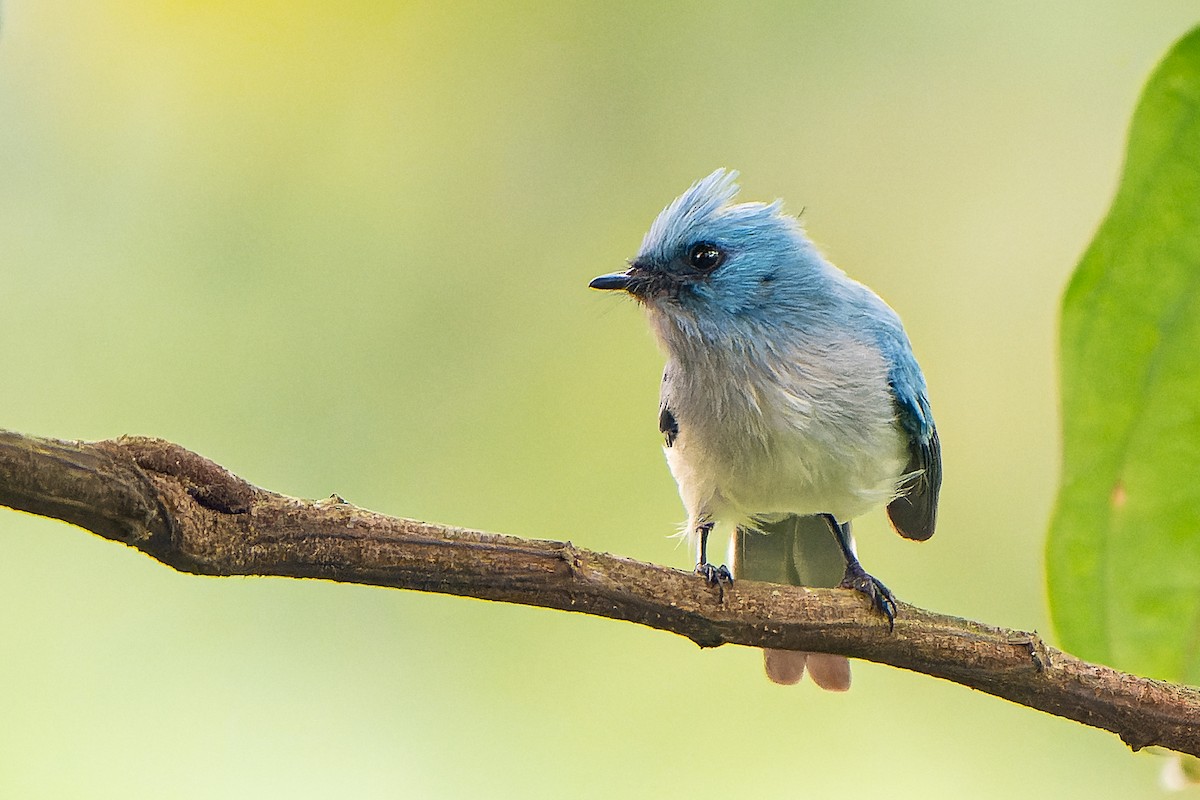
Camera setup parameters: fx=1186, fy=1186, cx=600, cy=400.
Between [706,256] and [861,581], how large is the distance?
91cm

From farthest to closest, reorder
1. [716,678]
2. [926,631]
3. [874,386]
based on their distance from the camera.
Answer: [716,678], [874,386], [926,631]

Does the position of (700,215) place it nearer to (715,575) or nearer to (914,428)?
(914,428)

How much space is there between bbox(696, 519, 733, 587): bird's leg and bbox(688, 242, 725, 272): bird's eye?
27.4 inches

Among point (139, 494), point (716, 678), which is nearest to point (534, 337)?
point (716, 678)

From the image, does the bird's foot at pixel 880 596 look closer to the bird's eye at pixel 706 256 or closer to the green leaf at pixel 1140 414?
the green leaf at pixel 1140 414

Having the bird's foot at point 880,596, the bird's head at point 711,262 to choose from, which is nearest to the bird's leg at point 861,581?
the bird's foot at point 880,596

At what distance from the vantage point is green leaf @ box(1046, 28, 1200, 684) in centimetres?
216

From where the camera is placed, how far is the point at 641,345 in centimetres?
489

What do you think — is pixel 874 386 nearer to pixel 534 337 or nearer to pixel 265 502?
pixel 265 502

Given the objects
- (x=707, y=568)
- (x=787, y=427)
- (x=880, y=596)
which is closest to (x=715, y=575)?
(x=707, y=568)

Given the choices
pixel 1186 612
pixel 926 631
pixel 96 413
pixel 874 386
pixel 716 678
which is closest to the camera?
pixel 926 631

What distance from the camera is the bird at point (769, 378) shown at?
2.92 m

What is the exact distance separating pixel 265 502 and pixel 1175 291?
5.81 feet

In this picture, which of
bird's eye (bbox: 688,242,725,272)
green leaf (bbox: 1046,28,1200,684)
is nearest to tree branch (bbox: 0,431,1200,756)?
green leaf (bbox: 1046,28,1200,684)
